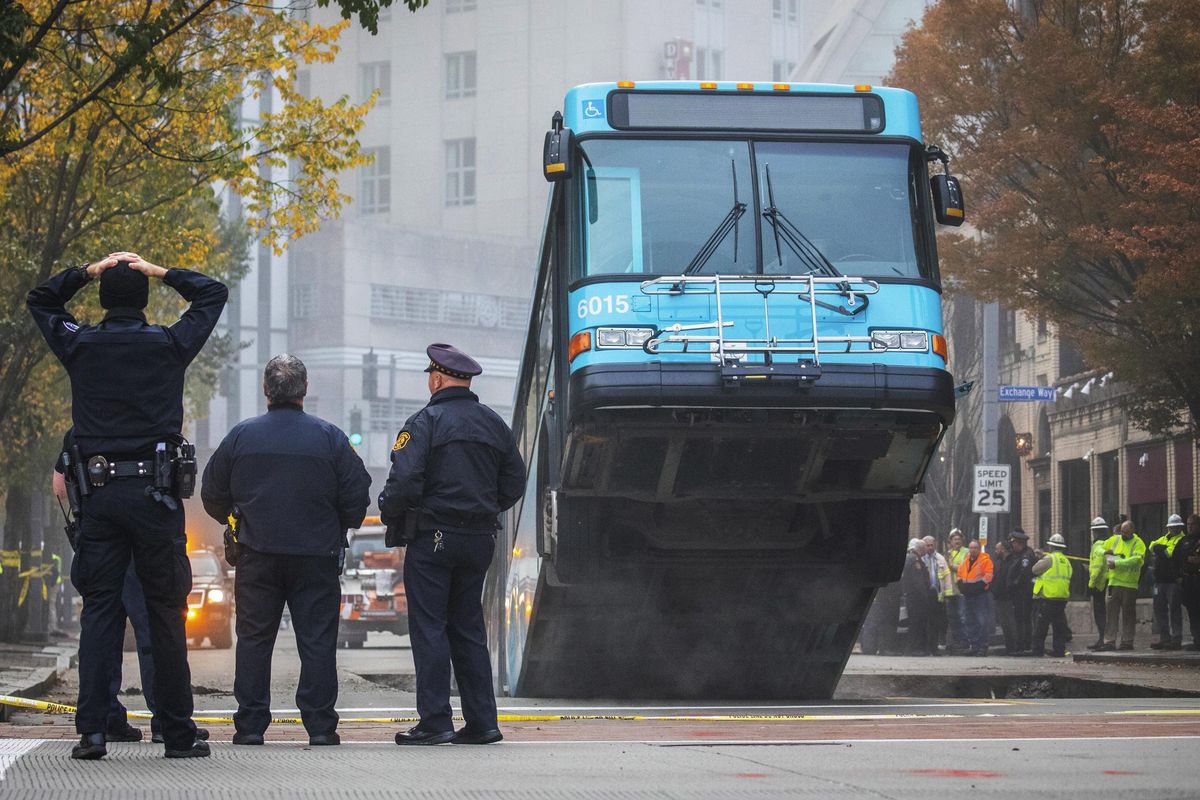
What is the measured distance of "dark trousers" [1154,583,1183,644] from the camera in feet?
79.3

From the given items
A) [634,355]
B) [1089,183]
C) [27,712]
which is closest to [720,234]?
[634,355]

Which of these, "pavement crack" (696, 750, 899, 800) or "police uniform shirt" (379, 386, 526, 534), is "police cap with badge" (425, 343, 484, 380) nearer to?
"police uniform shirt" (379, 386, 526, 534)

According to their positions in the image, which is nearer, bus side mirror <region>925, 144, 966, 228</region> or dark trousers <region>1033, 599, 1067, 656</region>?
bus side mirror <region>925, 144, 966, 228</region>

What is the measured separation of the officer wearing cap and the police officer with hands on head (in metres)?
1.32

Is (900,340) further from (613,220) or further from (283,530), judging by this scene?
(283,530)

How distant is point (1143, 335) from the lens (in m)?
22.7

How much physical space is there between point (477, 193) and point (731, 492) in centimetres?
7010

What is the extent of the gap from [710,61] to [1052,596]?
5759 centimetres

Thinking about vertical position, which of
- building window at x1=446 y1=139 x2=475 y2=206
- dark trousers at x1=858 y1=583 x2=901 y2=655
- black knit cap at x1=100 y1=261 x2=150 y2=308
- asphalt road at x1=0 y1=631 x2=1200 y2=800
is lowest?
dark trousers at x1=858 y1=583 x2=901 y2=655

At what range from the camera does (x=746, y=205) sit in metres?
12.8

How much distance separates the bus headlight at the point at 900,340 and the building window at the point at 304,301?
66.8m

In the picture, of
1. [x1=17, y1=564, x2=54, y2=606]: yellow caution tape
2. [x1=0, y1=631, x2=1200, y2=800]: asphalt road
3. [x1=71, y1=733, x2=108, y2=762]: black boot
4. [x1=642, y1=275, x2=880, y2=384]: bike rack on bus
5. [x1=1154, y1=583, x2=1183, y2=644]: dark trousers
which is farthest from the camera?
[x1=17, y1=564, x2=54, y2=606]: yellow caution tape

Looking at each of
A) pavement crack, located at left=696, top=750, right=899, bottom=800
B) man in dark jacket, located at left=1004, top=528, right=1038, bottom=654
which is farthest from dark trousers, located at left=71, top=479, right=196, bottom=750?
man in dark jacket, located at left=1004, top=528, right=1038, bottom=654

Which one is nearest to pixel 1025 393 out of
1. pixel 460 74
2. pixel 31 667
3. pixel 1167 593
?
pixel 1167 593
